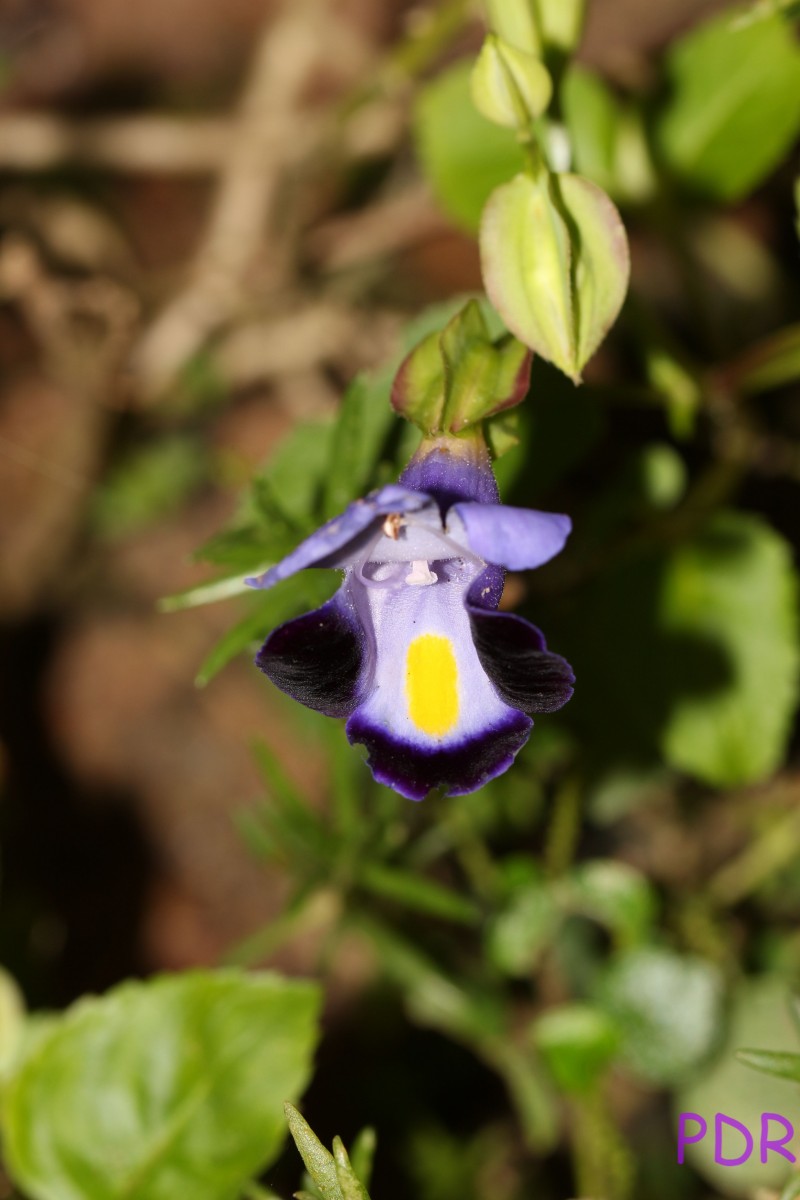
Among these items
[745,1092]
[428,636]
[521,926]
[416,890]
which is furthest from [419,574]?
[745,1092]

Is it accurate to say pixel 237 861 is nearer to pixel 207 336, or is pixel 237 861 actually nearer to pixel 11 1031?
pixel 11 1031

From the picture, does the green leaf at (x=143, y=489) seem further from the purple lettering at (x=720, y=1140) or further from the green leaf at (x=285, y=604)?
the purple lettering at (x=720, y=1140)

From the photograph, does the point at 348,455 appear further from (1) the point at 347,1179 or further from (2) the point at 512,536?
(1) the point at 347,1179

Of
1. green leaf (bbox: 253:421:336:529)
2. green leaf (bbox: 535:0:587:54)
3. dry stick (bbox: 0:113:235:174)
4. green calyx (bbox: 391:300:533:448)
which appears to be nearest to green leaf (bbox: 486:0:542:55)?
green leaf (bbox: 535:0:587:54)

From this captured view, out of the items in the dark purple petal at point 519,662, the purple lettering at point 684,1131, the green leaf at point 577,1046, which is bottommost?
the purple lettering at point 684,1131

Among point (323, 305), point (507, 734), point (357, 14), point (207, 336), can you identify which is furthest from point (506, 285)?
point (357, 14)

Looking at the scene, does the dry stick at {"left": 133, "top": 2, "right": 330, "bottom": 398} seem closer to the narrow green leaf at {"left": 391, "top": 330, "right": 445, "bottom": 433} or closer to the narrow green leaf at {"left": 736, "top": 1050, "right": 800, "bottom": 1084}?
the narrow green leaf at {"left": 391, "top": 330, "right": 445, "bottom": 433}

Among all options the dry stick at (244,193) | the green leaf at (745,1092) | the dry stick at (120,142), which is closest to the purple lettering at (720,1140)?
the green leaf at (745,1092)

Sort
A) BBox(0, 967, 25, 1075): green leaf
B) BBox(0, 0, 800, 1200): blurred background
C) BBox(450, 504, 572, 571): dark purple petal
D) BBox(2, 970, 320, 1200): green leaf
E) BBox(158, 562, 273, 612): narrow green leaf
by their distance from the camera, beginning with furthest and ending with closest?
→ BBox(0, 0, 800, 1200): blurred background
BBox(0, 967, 25, 1075): green leaf
BBox(2, 970, 320, 1200): green leaf
BBox(158, 562, 273, 612): narrow green leaf
BBox(450, 504, 572, 571): dark purple petal
